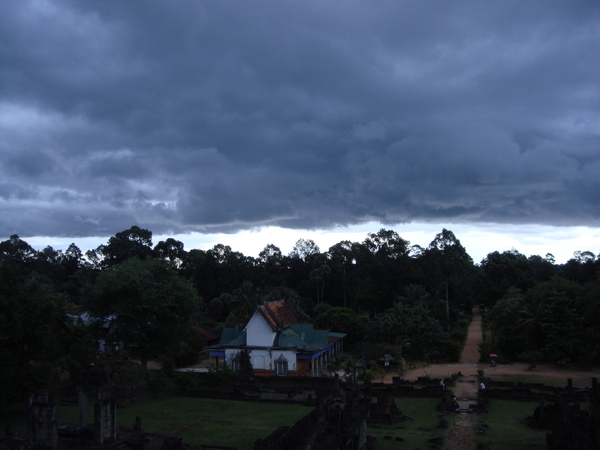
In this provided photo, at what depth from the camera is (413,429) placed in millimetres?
21156

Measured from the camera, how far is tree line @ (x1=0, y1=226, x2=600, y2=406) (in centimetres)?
2367

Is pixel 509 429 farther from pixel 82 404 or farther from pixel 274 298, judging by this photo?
pixel 274 298

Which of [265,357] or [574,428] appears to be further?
[265,357]

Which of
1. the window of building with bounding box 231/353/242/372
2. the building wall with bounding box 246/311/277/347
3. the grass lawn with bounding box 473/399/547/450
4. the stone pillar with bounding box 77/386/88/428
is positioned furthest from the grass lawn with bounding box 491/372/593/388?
the stone pillar with bounding box 77/386/88/428

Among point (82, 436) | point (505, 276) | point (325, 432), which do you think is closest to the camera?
point (325, 432)

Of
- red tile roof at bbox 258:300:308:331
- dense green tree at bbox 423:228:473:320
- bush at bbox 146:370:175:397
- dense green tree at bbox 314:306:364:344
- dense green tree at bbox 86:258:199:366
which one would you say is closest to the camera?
bush at bbox 146:370:175:397

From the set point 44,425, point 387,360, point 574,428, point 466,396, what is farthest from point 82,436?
point 387,360

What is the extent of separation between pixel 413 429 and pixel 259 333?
1772 cm

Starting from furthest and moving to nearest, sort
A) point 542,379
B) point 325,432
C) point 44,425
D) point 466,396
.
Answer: point 542,379, point 466,396, point 325,432, point 44,425

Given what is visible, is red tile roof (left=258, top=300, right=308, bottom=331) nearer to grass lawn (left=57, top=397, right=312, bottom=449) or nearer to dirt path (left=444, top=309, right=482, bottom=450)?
grass lawn (left=57, top=397, right=312, bottom=449)

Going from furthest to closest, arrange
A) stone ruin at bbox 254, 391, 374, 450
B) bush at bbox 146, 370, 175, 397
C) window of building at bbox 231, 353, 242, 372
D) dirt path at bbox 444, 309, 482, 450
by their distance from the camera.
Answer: window of building at bbox 231, 353, 242, 372
bush at bbox 146, 370, 175, 397
dirt path at bbox 444, 309, 482, 450
stone ruin at bbox 254, 391, 374, 450

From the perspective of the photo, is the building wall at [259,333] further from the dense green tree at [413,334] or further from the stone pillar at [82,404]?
the stone pillar at [82,404]

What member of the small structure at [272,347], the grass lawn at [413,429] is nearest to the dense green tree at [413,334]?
the small structure at [272,347]

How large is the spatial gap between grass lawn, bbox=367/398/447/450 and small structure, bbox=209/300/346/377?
1076 centimetres
